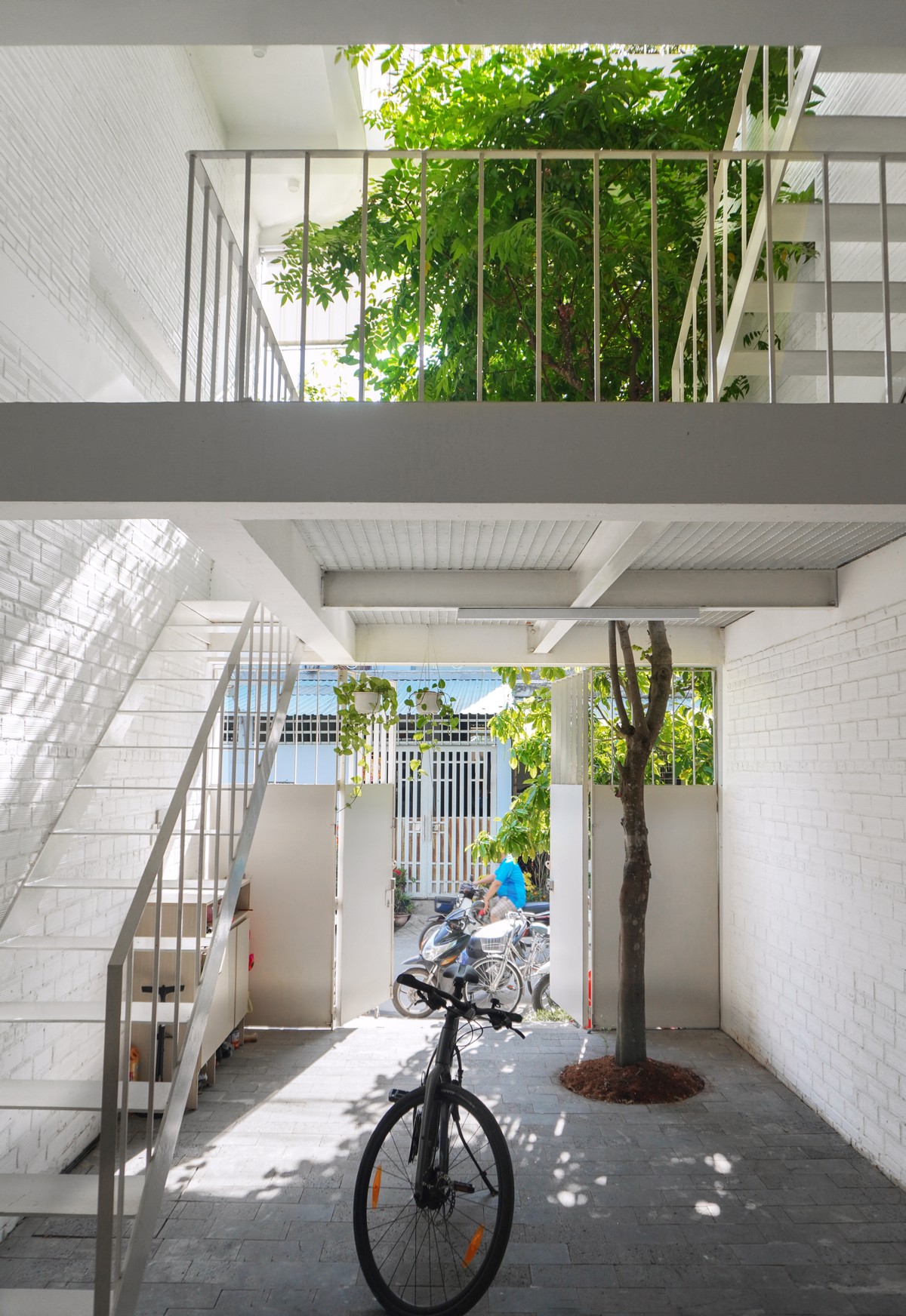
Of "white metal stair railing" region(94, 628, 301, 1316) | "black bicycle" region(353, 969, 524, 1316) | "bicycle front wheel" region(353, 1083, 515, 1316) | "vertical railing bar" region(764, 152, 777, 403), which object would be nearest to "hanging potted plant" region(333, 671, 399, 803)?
"white metal stair railing" region(94, 628, 301, 1316)

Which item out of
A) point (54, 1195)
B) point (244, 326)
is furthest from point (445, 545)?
point (54, 1195)

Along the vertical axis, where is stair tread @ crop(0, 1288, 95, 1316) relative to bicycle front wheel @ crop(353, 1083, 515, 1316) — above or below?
above

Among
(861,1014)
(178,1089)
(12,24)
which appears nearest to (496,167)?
(12,24)

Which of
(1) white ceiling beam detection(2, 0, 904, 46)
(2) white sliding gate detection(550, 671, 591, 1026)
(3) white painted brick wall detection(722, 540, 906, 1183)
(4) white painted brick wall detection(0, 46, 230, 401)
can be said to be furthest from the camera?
(2) white sliding gate detection(550, 671, 591, 1026)

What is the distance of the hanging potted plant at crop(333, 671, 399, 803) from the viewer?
6.78 metres

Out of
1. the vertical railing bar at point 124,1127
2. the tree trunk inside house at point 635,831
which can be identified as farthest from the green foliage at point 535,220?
the vertical railing bar at point 124,1127

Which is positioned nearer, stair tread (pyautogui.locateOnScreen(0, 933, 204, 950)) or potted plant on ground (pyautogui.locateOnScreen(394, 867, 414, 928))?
stair tread (pyautogui.locateOnScreen(0, 933, 204, 950))

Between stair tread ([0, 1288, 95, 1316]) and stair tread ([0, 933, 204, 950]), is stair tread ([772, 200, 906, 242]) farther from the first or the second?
stair tread ([0, 1288, 95, 1316])

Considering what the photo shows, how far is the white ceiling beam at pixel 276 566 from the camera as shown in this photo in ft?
9.23

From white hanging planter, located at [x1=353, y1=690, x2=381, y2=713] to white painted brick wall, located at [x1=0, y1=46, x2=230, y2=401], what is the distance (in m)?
2.45

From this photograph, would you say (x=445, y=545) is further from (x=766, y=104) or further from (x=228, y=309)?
(x=766, y=104)

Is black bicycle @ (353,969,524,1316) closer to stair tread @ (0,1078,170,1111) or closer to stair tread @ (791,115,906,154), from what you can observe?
stair tread @ (0,1078,170,1111)

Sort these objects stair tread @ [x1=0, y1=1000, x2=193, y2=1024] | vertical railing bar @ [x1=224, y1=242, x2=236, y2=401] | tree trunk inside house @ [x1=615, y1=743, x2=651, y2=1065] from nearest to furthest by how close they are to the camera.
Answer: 1. vertical railing bar @ [x1=224, y1=242, x2=236, y2=401]
2. stair tread @ [x1=0, y1=1000, x2=193, y2=1024]
3. tree trunk inside house @ [x1=615, y1=743, x2=651, y2=1065]

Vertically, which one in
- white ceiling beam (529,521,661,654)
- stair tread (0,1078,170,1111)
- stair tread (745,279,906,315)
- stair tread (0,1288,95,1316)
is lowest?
stair tread (0,1288,95,1316)
